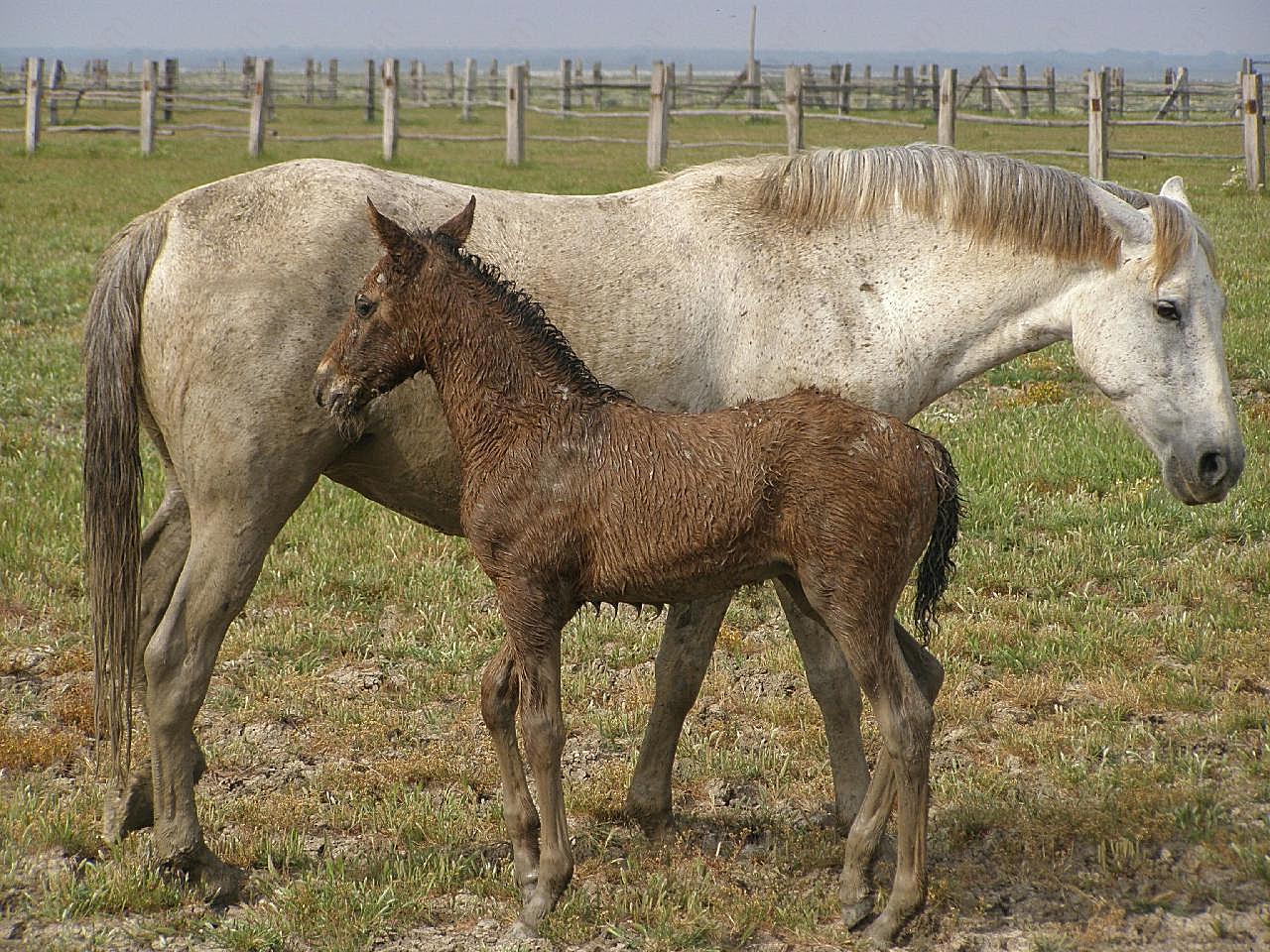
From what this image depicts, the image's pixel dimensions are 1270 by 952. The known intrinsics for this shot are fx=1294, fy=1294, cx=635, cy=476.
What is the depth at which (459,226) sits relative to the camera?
12.0ft

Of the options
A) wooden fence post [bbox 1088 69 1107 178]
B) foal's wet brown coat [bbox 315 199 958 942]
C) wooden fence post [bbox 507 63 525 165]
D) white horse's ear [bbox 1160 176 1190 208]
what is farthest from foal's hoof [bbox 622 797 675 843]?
wooden fence post [bbox 507 63 525 165]

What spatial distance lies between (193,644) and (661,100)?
2185 centimetres

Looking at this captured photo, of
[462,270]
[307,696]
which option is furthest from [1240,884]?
[307,696]

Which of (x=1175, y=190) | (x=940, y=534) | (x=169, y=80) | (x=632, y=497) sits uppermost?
(x=169, y=80)

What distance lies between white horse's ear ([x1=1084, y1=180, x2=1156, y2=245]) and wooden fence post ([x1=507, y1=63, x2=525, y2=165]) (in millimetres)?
21613

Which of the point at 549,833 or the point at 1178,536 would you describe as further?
the point at 1178,536

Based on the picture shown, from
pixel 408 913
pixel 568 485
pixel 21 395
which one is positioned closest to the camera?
pixel 568 485

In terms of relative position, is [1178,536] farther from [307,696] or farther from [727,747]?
[307,696]

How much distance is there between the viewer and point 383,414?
4008mm

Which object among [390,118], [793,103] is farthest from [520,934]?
[390,118]

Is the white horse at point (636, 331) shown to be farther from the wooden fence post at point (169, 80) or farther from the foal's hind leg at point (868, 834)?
the wooden fence post at point (169, 80)

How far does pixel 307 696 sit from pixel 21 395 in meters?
4.76

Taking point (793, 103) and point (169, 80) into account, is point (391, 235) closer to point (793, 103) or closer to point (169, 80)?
point (793, 103)

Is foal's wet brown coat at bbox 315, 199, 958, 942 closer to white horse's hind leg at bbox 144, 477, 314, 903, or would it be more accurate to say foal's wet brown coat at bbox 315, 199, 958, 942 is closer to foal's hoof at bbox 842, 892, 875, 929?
foal's hoof at bbox 842, 892, 875, 929
